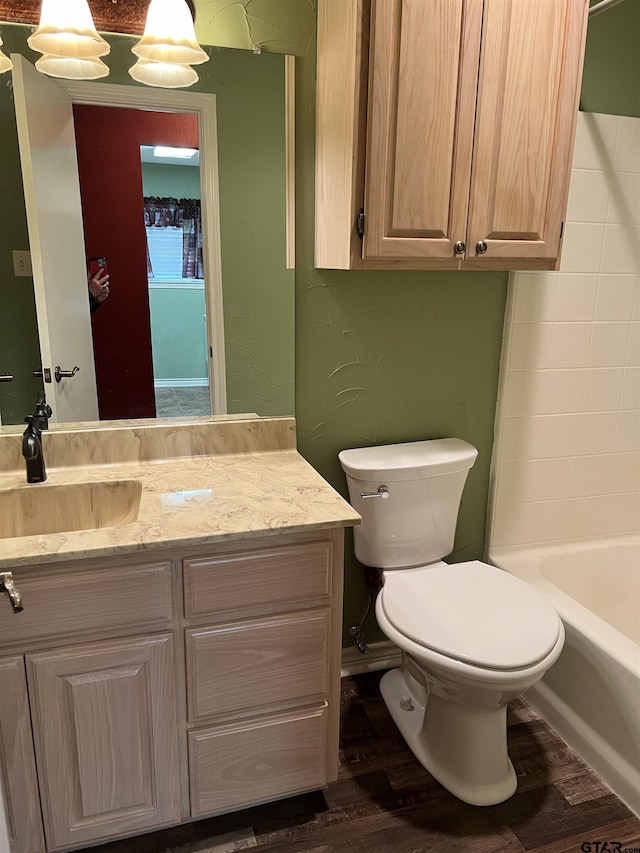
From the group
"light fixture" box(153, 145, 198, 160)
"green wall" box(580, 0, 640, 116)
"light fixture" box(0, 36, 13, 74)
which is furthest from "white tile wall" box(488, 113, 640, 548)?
"light fixture" box(0, 36, 13, 74)

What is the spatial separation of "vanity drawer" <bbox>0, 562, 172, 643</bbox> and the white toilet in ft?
2.03

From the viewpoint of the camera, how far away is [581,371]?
2.12 meters

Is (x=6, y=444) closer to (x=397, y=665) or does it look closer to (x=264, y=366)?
(x=264, y=366)

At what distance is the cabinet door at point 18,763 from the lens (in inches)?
49.1

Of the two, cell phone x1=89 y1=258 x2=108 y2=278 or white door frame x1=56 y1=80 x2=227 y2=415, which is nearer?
white door frame x1=56 y1=80 x2=227 y2=415

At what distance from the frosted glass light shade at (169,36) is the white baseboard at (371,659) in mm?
1822

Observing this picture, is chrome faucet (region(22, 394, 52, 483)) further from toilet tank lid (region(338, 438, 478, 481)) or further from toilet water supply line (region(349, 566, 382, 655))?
toilet water supply line (region(349, 566, 382, 655))

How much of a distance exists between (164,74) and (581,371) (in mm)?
1546

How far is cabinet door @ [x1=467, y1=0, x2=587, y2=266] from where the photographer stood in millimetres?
1474

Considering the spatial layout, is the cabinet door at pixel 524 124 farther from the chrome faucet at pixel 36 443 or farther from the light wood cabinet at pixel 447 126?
the chrome faucet at pixel 36 443

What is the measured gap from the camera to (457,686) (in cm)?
153

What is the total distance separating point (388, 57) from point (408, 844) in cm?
186

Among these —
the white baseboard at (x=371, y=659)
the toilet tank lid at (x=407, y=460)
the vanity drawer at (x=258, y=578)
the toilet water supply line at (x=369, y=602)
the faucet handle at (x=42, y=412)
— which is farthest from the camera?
the white baseboard at (x=371, y=659)

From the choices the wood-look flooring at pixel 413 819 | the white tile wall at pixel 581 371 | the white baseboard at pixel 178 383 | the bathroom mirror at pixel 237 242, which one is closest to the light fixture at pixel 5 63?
the bathroom mirror at pixel 237 242
